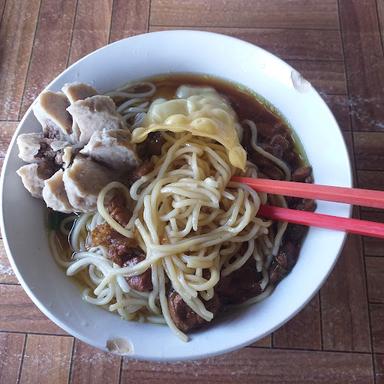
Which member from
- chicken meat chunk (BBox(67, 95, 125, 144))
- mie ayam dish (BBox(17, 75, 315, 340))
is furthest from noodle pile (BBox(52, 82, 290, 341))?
chicken meat chunk (BBox(67, 95, 125, 144))

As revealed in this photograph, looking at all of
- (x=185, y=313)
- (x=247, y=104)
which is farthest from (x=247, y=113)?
(x=185, y=313)

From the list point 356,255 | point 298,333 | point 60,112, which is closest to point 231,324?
point 298,333

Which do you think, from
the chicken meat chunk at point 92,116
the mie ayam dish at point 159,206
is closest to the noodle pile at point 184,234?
the mie ayam dish at point 159,206

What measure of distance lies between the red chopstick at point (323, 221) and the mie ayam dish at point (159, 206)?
0.12 ft

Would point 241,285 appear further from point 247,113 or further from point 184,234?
point 247,113

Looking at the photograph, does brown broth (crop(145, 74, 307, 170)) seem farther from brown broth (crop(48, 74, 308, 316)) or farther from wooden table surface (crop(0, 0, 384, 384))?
wooden table surface (crop(0, 0, 384, 384))

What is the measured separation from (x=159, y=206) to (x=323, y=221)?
470 millimetres

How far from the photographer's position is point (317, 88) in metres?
1.79

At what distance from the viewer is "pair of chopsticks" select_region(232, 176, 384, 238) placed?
Result: 1.23 metres

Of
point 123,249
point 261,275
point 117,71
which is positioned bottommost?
point 261,275

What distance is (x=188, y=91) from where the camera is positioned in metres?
1.64

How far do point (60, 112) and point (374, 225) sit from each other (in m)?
0.96

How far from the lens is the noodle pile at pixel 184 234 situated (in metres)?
1.33

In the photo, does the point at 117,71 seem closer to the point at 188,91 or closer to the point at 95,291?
the point at 188,91
